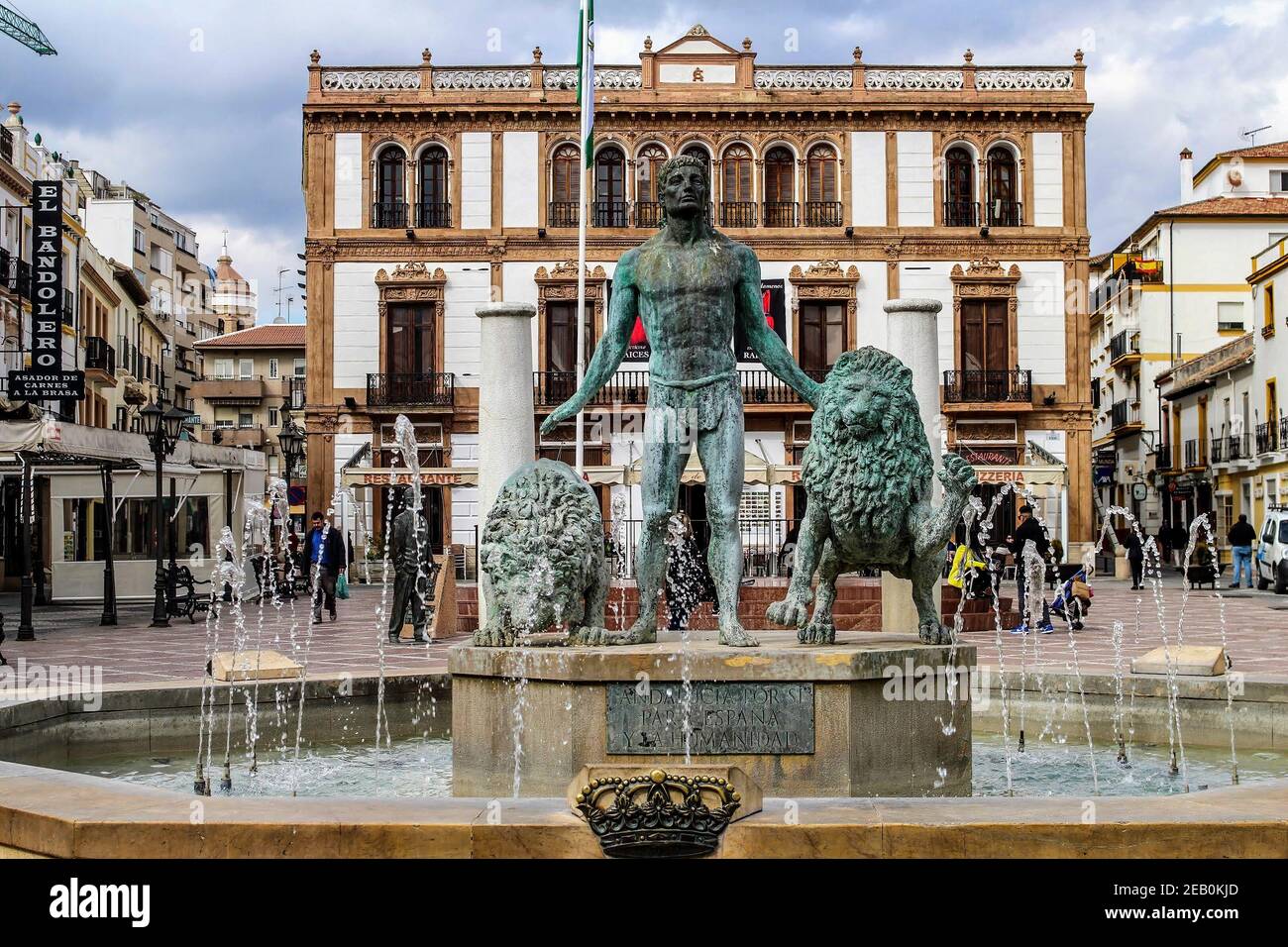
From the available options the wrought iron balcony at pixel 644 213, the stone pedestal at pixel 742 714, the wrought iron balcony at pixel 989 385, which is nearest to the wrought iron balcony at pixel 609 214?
the wrought iron balcony at pixel 644 213

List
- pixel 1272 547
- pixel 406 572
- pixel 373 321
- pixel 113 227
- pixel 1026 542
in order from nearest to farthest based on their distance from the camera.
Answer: pixel 406 572 → pixel 1026 542 → pixel 1272 547 → pixel 373 321 → pixel 113 227

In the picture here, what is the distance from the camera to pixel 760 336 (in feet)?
22.6

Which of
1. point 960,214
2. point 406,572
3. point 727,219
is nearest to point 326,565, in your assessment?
point 406,572

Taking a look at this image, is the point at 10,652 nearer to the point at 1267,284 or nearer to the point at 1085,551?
the point at 1085,551

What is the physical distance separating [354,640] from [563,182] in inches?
852

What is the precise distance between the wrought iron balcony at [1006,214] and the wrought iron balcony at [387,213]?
1412cm

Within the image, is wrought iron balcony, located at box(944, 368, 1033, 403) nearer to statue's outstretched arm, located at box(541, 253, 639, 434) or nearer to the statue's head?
statue's outstretched arm, located at box(541, 253, 639, 434)

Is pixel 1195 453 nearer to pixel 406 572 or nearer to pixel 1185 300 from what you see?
pixel 1185 300

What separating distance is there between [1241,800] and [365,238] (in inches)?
1295

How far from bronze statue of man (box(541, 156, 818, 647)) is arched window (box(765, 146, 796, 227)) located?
3008 cm

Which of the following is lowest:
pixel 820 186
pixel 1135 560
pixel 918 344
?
pixel 1135 560

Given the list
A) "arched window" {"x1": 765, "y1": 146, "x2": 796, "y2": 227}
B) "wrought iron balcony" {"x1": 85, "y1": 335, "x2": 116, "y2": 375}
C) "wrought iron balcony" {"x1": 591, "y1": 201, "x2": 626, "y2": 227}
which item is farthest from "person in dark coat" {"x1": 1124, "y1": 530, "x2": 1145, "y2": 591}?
"wrought iron balcony" {"x1": 85, "y1": 335, "x2": 116, "y2": 375}

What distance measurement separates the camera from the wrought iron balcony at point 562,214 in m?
35.8

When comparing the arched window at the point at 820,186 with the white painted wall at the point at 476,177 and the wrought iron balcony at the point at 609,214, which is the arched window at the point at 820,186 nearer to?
the wrought iron balcony at the point at 609,214
